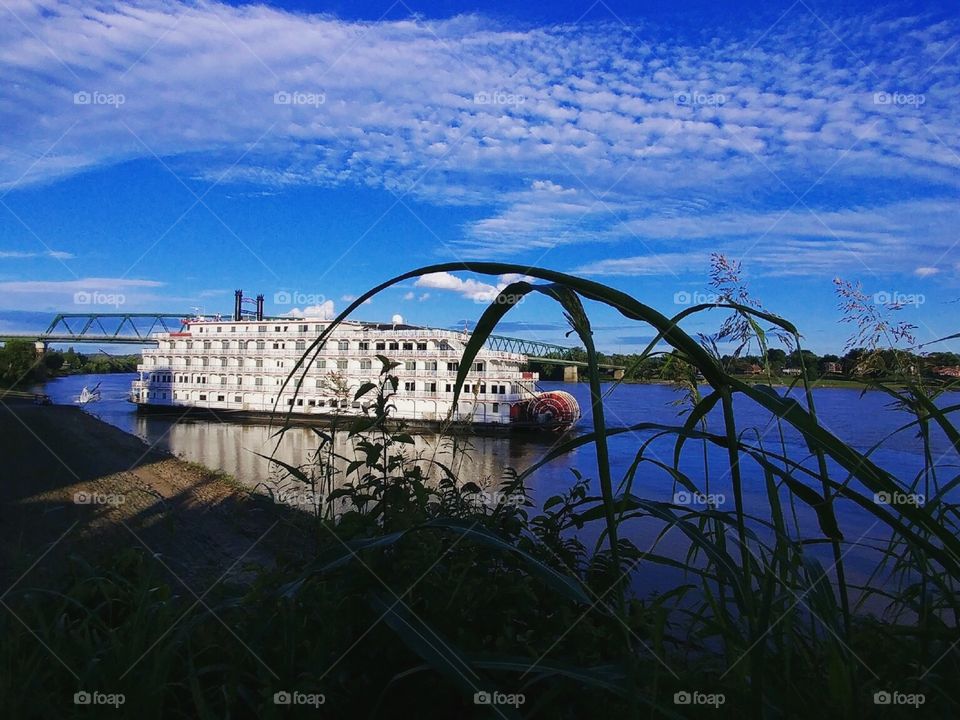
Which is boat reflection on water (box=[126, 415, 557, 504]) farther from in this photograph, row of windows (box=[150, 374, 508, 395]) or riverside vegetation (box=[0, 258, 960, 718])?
riverside vegetation (box=[0, 258, 960, 718])

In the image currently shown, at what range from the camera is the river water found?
3324 mm

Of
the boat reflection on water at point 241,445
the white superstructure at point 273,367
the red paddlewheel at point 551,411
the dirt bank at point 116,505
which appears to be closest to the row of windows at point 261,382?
the white superstructure at point 273,367

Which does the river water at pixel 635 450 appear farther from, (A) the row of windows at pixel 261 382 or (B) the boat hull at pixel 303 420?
(A) the row of windows at pixel 261 382

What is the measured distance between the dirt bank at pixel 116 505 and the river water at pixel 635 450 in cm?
95

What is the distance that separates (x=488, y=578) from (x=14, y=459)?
45.6 feet

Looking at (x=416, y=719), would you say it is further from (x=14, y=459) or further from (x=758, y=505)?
(x=14, y=459)

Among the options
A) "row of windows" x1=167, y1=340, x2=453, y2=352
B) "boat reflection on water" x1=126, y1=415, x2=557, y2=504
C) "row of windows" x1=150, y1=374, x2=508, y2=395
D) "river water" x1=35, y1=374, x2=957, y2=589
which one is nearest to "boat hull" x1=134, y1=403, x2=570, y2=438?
"river water" x1=35, y1=374, x2=957, y2=589

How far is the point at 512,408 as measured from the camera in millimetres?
25828

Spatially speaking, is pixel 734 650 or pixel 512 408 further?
pixel 512 408

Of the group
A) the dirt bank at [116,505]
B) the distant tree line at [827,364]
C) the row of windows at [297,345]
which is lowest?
the dirt bank at [116,505]

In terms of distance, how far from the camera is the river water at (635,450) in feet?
10.9

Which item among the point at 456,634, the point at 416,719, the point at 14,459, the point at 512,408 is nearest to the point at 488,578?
the point at 456,634

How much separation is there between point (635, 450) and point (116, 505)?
7373 mm

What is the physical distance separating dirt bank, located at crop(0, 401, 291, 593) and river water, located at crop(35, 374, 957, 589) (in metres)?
0.95
